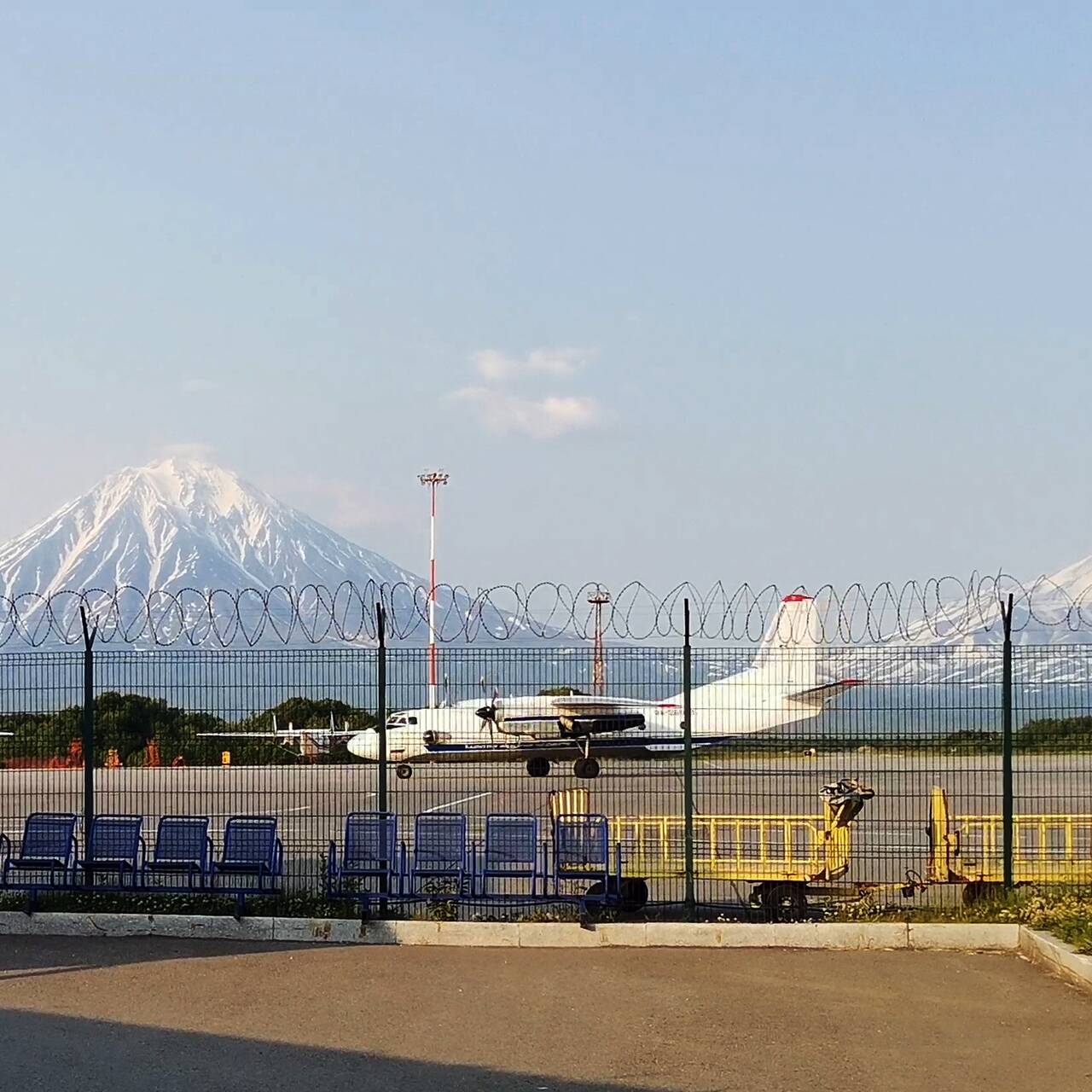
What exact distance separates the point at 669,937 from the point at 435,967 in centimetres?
221

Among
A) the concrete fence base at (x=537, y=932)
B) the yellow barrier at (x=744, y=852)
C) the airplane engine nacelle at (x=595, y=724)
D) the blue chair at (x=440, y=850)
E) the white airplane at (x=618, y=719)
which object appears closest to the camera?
the concrete fence base at (x=537, y=932)

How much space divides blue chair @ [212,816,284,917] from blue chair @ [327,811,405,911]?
1.80ft

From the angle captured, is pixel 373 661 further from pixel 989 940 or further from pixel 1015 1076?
pixel 1015 1076

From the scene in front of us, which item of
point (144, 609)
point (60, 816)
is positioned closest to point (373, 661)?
point (144, 609)

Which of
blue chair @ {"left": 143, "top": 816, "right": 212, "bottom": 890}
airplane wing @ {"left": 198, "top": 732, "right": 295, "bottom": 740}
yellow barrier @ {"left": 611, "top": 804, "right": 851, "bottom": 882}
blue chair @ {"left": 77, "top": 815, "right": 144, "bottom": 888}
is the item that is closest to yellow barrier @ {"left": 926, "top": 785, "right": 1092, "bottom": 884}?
yellow barrier @ {"left": 611, "top": 804, "right": 851, "bottom": 882}

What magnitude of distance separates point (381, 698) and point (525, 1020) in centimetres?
470

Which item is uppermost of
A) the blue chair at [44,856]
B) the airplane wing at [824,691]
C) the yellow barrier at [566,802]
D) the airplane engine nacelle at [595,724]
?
the airplane wing at [824,691]

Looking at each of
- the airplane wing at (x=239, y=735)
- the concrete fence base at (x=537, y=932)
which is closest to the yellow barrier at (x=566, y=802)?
the concrete fence base at (x=537, y=932)

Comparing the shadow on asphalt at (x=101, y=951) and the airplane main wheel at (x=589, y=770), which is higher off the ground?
the airplane main wheel at (x=589, y=770)

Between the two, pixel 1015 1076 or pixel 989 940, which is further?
pixel 989 940

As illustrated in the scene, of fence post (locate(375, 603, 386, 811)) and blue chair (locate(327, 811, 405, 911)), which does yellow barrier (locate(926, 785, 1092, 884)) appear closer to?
blue chair (locate(327, 811, 405, 911))

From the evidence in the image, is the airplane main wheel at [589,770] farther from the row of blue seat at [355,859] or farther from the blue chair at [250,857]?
the blue chair at [250,857]

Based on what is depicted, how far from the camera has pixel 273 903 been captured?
1405cm

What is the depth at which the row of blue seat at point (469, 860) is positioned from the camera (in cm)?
1373
